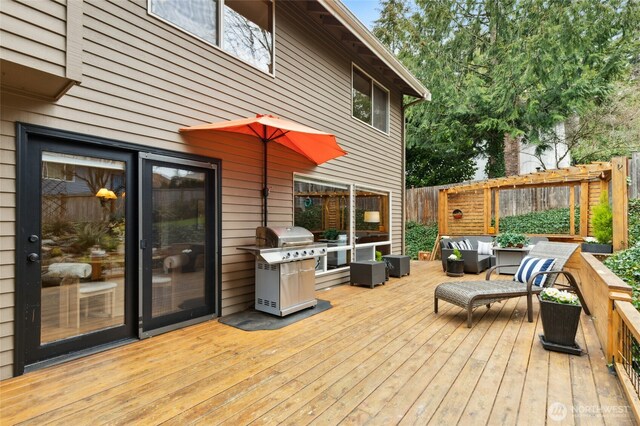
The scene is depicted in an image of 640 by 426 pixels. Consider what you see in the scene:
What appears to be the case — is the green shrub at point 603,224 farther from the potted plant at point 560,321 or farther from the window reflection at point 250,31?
the window reflection at point 250,31

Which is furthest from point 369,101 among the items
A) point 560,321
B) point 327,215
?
point 560,321

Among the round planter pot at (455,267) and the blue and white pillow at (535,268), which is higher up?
the blue and white pillow at (535,268)

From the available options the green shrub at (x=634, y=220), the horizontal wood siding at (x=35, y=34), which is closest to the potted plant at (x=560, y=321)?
the horizontal wood siding at (x=35, y=34)

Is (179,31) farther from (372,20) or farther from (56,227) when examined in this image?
(372,20)

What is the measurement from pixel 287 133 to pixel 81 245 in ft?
8.74

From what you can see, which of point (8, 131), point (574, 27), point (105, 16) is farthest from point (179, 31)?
point (574, 27)

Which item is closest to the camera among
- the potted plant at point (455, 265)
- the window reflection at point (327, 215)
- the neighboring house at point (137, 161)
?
the neighboring house at point (137, 161)

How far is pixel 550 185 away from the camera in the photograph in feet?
30.3

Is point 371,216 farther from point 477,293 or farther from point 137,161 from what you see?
point 137,161

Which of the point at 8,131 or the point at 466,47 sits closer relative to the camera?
the point at 8,131

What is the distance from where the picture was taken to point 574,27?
10.2 m

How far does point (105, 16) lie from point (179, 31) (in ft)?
2.53

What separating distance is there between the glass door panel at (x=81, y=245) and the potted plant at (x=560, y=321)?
4137 mm

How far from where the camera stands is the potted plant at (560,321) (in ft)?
9.62
